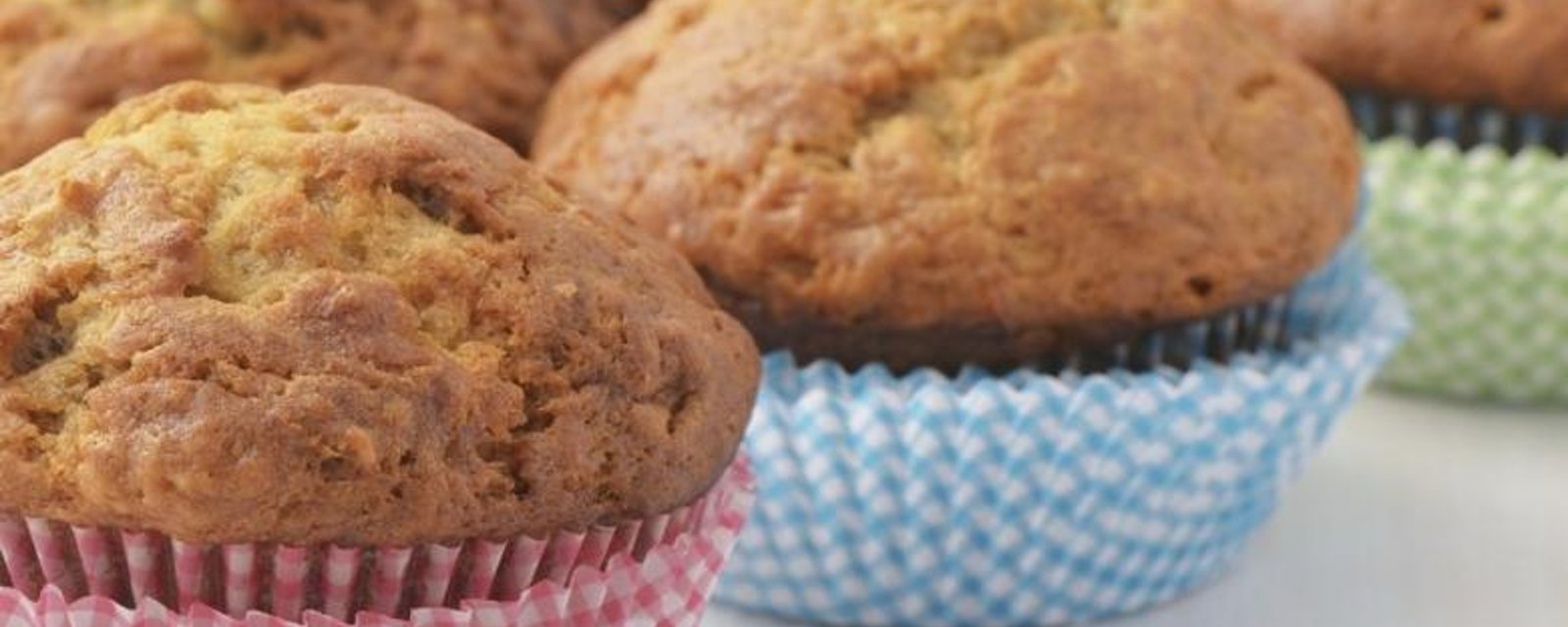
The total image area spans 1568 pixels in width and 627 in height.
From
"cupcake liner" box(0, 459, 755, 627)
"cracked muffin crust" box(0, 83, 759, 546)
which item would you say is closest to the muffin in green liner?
"cracked muffin crust" box(0, 83, 759, 546)

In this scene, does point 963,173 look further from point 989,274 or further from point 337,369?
point 337,369

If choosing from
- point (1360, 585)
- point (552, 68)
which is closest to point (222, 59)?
point (552, 68)

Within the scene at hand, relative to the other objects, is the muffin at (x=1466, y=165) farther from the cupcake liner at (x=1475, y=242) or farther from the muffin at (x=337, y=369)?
the muffin at (x=337, y=369)

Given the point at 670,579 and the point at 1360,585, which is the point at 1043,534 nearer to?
the point at 1360,585

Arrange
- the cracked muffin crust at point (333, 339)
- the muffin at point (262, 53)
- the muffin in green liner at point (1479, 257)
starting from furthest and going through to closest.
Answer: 1. the muffin in green liner at point (1479, 257)
2. the muffin at point (262, 53)
3. the cracked muffin crust at point (333, 339)

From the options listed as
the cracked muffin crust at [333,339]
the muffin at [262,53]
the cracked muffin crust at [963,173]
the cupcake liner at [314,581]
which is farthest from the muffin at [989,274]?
the cupcake liner at [314,581]
